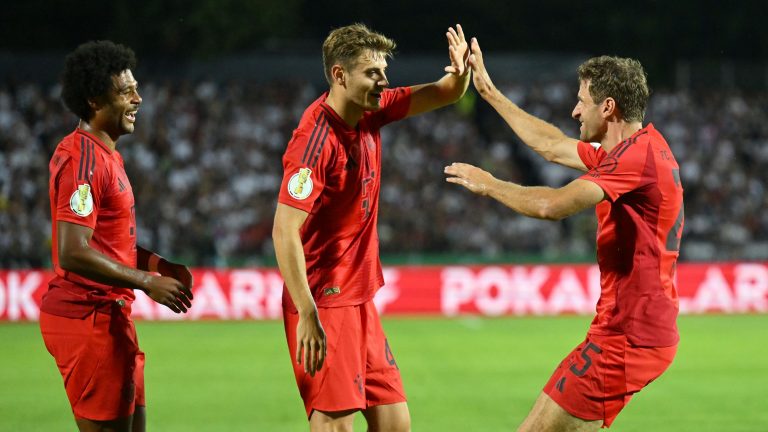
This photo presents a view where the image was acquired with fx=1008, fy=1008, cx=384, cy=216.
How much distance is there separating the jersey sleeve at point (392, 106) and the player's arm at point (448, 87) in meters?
0.05

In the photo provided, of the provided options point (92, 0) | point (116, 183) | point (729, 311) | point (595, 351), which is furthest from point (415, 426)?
point (92, 0)

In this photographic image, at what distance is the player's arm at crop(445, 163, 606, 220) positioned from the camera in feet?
17.5

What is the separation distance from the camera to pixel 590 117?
590 cm

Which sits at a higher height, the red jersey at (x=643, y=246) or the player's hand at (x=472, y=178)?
the player's hand at (x=472, y=178)

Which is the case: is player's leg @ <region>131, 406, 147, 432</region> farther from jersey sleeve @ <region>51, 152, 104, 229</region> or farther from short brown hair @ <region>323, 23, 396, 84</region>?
short brown hair @ <region>323, 23, 396, 84</region>

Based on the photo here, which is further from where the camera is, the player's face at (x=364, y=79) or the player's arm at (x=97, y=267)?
the player's face at (x=364, y=79)

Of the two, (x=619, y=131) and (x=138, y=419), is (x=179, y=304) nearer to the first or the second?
(x=138, y=419)

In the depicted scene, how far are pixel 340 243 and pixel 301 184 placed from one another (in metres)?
0.51

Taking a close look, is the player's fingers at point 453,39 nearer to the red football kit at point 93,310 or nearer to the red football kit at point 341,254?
the red football kit at point 341,254

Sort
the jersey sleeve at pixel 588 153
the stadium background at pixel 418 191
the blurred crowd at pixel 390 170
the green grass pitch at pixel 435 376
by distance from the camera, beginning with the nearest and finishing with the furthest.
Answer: the jersey sleeve at pixel 588 153
the green grass pitch at pixel 435 376
the stadium background at pixel 418 191
the blurred crowd at pixel 390 170

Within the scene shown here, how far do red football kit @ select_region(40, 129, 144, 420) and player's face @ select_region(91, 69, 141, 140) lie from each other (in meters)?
0.14

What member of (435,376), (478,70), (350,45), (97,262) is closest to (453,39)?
(478,70)

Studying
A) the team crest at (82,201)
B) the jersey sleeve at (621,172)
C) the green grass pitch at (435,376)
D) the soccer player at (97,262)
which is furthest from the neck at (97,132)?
the green grass pitch at (435,376)

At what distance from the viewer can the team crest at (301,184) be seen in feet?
17.5
